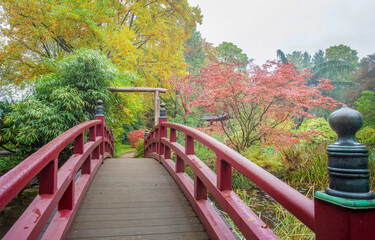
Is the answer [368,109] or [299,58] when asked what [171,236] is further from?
[299,58]

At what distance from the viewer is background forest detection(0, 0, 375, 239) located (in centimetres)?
570

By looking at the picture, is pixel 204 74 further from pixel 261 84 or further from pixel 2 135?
pixel 2 135

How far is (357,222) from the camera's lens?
0.67 metres

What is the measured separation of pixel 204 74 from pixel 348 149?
610cm

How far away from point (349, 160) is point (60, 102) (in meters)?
6.91

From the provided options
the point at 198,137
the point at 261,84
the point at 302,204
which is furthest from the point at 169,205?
the point at 261,84

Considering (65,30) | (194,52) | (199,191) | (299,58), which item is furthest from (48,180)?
(299,58)

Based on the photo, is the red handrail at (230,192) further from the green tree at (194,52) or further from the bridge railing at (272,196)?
the green tree at (194,52)

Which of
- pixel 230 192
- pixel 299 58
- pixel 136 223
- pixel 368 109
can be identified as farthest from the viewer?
pixel 299 58

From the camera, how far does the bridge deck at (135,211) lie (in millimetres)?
2031

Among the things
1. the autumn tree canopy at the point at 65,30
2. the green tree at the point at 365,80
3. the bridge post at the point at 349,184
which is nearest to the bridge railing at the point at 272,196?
the bridge post at the point at 349,184

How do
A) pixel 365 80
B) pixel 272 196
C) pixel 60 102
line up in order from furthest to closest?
1. pixel 365 80
2. pixel 60 102
3. pixel 272 196

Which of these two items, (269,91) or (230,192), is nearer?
(230,192)

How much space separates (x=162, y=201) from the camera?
2729 millimetres
